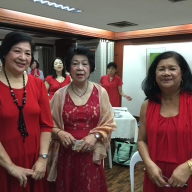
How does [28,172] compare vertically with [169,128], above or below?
below

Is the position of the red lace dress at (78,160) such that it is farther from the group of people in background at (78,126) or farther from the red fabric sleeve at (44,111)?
the red fabric sleeve at (44,111)

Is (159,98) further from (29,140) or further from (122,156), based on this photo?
(122,156)

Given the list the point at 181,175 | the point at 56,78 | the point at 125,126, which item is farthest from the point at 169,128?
the point at 56,78

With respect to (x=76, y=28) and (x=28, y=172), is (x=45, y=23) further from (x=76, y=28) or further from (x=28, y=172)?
(x=28, y=172)

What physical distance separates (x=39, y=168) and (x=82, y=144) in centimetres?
33

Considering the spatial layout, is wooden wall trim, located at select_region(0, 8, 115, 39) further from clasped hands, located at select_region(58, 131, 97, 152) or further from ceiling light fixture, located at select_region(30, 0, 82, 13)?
clasped hands, located at select_region(58, 131, 97, 152)

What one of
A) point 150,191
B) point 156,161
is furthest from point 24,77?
point 150,191

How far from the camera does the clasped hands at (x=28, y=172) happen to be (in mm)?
1152

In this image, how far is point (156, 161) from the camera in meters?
1.31

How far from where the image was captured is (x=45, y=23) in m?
4.28

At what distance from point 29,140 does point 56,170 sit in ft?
1.37

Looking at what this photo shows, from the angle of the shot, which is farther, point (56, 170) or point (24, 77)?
point (56, 170)

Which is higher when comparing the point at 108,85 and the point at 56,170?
the point at 108,85

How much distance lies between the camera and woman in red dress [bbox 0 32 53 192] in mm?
1163
